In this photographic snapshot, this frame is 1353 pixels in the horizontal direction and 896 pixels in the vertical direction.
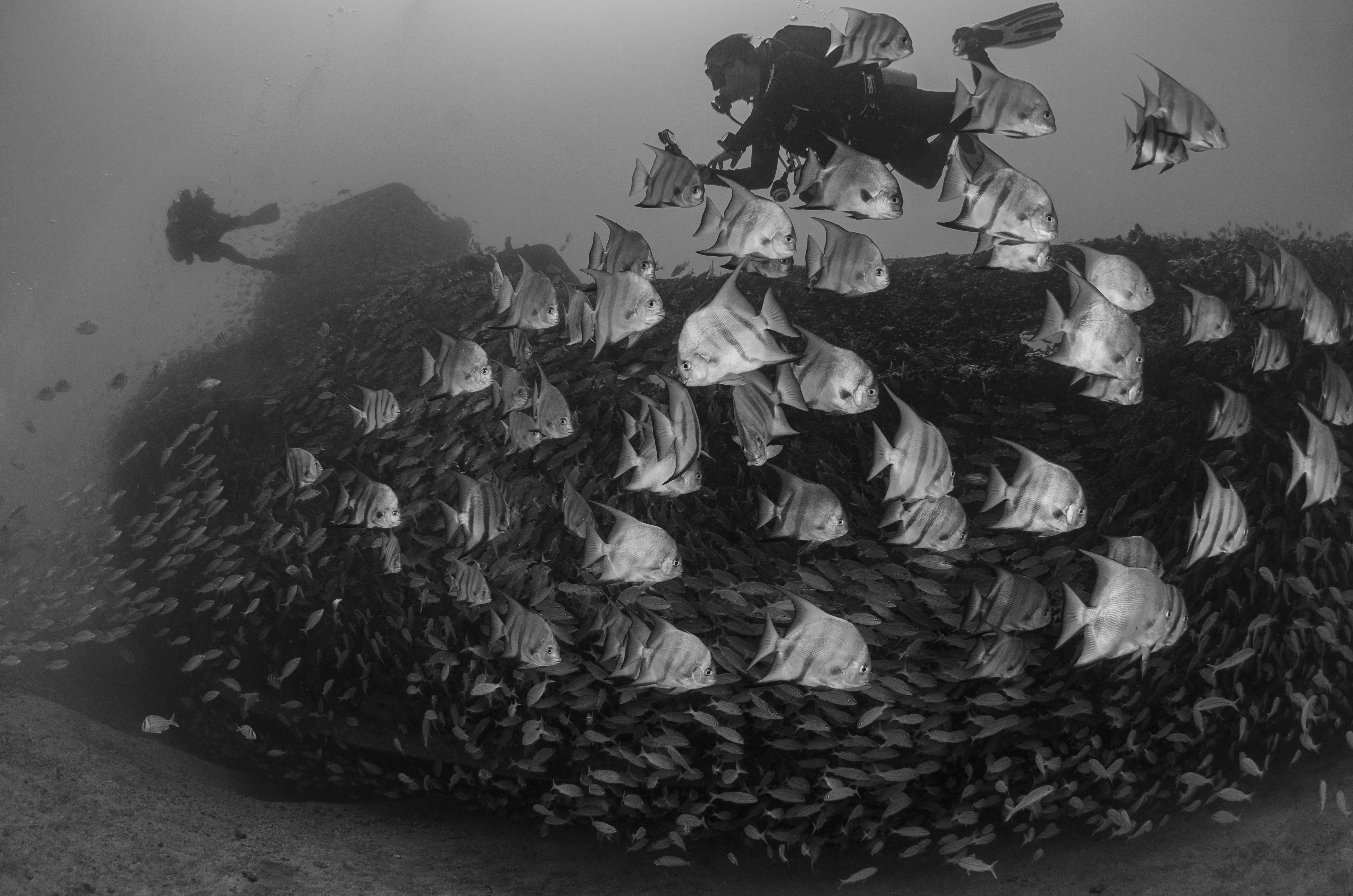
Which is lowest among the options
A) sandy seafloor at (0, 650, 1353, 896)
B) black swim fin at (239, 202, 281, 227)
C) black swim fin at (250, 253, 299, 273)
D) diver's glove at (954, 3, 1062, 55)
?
sandy seafloor at (0, 650, 1353, 896)

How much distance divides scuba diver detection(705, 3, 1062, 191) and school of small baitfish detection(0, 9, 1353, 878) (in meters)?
1.61

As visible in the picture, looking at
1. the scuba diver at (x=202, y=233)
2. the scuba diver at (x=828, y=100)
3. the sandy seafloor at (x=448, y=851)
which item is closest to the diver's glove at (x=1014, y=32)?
the scuba diver at (x=828, y=100)

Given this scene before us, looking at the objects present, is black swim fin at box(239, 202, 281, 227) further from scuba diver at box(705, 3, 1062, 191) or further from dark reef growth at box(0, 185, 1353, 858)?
scuba diver at box(705, 3, 1062, 191)

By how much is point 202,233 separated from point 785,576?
15.5 meters

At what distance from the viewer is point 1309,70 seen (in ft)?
220

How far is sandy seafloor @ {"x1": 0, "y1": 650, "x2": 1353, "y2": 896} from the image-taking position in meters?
4.58

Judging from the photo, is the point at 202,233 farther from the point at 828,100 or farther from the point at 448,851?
the point at 828,100

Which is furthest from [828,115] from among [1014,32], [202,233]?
[202,233]

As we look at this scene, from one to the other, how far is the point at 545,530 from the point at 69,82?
10732cm

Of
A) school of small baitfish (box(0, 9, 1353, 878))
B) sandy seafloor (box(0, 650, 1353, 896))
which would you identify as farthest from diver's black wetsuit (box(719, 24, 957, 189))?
sandy seafloor (box(0, 650, 1353, 896))

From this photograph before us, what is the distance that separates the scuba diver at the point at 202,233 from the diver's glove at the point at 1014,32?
1379cm

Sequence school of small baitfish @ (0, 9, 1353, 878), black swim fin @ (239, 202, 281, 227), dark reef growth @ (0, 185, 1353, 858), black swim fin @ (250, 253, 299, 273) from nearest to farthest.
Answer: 1. school of small baitfish @ (0, 9, 1353, 878)
2. dark reef growth @ (0, 185, 1353, 858)
3. black swim fin @ (250, 253, 299, 273)
4. black swim fin @ (239, 202, 281, 227)

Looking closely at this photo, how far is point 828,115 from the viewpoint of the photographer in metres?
5.32

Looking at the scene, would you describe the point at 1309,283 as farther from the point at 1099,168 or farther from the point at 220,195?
the point at 220,195
